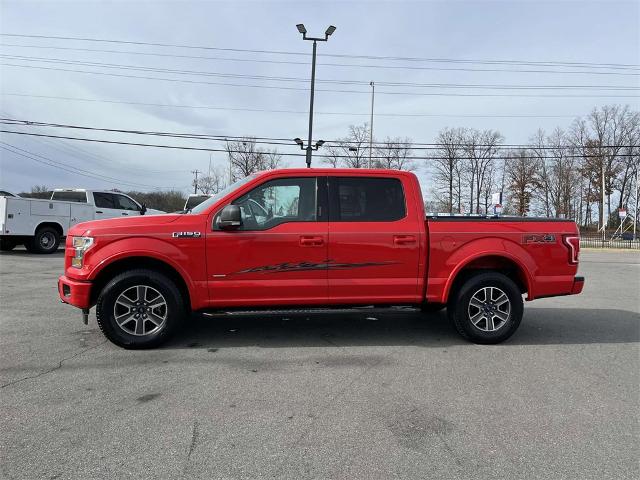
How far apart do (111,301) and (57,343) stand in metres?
1.01

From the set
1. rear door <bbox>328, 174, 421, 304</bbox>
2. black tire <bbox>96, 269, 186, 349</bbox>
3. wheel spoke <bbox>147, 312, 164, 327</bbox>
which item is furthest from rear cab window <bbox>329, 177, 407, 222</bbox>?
wheel spoke <bbox>147, 312, 164, 327</bbox>

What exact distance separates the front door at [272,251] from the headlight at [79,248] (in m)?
1.28

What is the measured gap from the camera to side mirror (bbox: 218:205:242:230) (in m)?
4.82

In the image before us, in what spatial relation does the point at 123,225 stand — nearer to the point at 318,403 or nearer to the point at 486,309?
the point at 318,403

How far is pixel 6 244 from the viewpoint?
16453 mm

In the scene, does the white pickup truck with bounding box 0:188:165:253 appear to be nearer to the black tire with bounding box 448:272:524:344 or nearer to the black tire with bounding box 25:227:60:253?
the black tire with bounding box 25:227:60:253

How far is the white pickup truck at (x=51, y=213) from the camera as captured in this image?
14859mm

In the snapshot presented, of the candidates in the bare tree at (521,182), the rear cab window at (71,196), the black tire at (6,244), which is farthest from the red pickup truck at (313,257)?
the bare tree at (521,182)

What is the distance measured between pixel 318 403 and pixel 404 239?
224cm

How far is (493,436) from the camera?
10.3 feet

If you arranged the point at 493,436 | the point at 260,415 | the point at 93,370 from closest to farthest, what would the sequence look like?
the point at 493,436 → the point at 260,415 → the point at 93,370

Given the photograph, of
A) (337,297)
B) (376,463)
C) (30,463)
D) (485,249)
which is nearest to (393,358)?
(337,297)

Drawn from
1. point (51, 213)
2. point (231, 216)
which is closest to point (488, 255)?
point (231, 216)

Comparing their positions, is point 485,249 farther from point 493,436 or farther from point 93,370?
point 93,370
